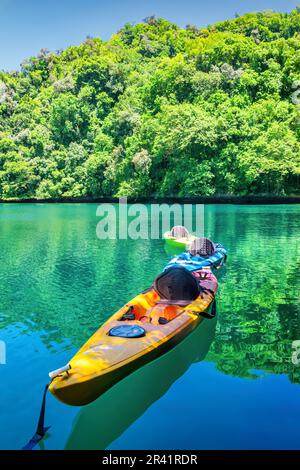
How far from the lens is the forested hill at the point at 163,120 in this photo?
52.8 m

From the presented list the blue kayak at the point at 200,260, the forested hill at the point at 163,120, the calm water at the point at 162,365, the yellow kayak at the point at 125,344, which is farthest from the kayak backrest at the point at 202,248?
the forested hill at the point at 163,120

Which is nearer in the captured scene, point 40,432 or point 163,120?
point 40,432

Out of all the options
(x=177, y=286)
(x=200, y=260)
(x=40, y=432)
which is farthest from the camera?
(x=200, y=260)

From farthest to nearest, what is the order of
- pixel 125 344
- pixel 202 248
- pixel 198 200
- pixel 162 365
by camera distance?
pixel 198 200 < pixel 202 248 < pixel 162 365 < pixel 125 344

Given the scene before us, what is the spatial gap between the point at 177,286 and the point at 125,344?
3441 millimetres

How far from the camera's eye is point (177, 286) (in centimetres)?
987

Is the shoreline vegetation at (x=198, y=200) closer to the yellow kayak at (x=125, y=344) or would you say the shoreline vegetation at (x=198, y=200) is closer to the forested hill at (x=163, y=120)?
the forested hill at (x=163, y=120)

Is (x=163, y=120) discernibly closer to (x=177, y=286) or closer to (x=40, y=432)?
(x=177, y=286)

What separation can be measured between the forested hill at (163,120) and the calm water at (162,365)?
37.1 meters

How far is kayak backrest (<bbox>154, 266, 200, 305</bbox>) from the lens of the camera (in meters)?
9.73

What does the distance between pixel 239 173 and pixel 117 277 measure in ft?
133

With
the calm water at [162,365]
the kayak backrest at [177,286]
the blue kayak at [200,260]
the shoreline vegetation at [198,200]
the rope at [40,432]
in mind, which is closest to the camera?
the rope at [40,432]

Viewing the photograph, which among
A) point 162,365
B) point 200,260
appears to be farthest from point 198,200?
point 162,365
